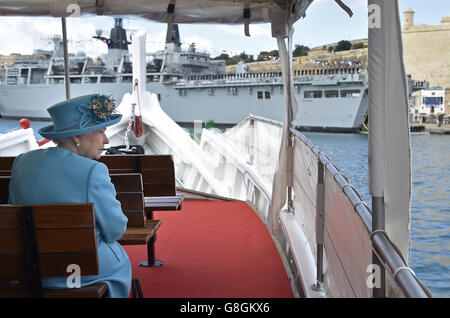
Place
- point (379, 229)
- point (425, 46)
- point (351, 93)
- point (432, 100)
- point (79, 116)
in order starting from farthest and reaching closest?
point (425, 46) → point (432, 100) → point (351, 93) → point (79, 116) → point (379, 229)

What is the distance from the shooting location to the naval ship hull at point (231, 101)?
38812 millimetres

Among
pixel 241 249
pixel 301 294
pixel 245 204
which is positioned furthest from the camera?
pixel 245 204

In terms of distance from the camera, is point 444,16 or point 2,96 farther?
point 444,16

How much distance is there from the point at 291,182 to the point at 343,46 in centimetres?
7168

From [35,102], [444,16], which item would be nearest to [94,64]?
[35,102]

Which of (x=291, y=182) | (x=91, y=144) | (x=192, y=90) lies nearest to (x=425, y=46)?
(x=192, y=90)

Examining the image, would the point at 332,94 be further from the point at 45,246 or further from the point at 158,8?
the point at 45,246

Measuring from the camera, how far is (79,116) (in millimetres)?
1823

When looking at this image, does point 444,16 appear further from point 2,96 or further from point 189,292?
point 189,292

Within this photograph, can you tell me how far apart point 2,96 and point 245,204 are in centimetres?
3951

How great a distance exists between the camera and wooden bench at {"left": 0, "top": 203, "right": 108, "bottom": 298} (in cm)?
168

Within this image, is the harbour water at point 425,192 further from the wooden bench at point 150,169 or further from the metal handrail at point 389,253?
the wooden bench at point 150,169

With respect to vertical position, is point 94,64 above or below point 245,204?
above

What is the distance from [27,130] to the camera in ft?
23.4
